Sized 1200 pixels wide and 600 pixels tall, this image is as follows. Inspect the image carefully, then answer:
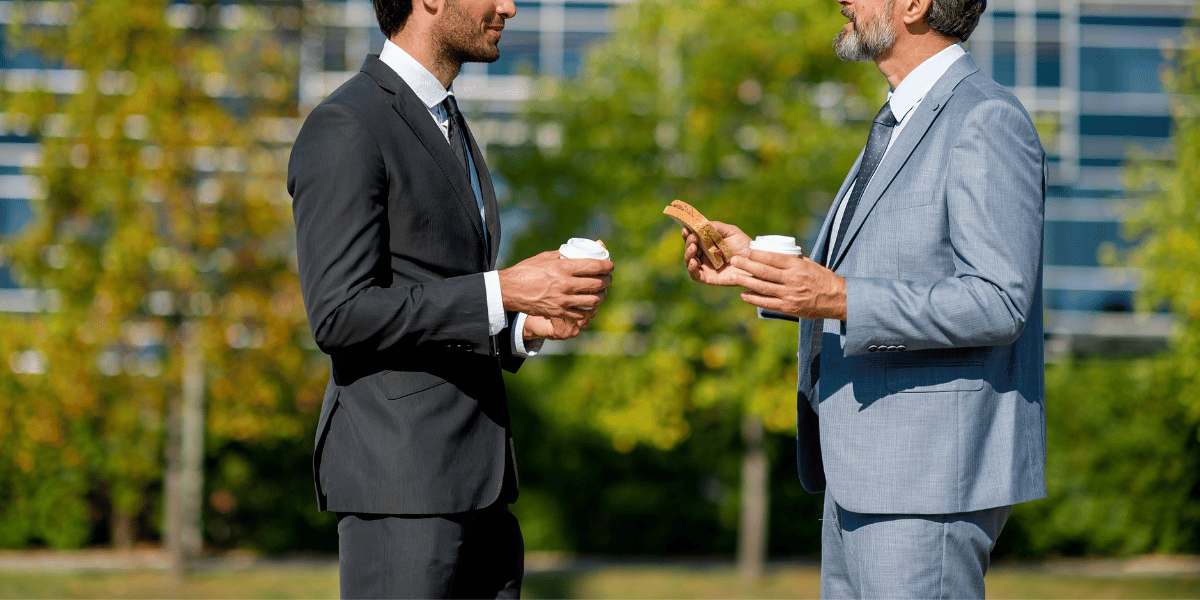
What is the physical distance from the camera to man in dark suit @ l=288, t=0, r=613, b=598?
7.18ft

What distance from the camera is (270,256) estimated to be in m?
9.05

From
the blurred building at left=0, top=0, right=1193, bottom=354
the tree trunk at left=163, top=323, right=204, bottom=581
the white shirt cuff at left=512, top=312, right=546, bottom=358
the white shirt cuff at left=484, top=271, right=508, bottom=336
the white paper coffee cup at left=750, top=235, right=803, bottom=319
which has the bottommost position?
the tree trunk at left=163, top=323, right=204, bottom=581

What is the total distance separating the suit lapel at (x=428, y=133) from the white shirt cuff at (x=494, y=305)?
23 cm

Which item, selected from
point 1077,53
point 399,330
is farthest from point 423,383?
point 1077,53

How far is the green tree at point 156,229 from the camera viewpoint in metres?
8.53

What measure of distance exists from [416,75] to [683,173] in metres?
7.15

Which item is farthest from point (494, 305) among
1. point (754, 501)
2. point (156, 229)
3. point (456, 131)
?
point (754, 501)

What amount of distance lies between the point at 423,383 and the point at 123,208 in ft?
24.1

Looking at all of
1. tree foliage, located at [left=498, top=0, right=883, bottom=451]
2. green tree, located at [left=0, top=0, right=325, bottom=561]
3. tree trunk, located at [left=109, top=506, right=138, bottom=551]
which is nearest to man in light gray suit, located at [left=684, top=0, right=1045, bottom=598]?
tree foliage, located at [left=498, top=0, right=883, bottom=451]

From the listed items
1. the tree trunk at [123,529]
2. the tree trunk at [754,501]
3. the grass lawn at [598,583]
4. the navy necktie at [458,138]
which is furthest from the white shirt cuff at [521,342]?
the tree trunk at [123,529]

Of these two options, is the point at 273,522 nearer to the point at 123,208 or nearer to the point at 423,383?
the point at 123,208

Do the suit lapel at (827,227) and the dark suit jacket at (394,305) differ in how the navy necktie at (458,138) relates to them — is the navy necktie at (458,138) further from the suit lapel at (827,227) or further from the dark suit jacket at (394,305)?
the suit lapel at (827,227)

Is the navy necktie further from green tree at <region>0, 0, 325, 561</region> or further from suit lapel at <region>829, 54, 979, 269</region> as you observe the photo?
green tree at <region>0, 0, 325, 561</region>

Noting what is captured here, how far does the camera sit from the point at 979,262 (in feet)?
7.40
